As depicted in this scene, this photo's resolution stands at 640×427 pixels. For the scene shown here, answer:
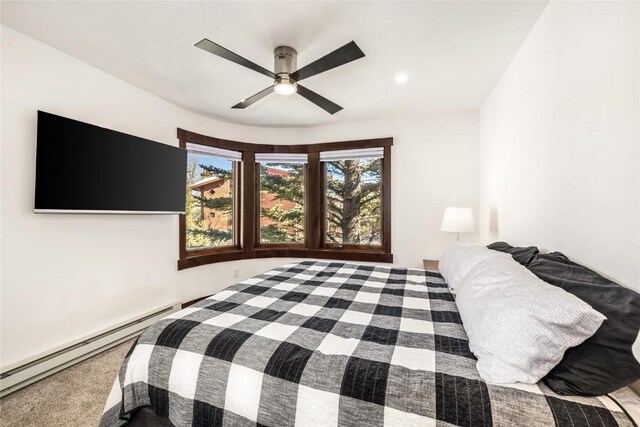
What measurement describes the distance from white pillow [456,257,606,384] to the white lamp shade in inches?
74.1

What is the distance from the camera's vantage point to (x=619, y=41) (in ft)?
3.45

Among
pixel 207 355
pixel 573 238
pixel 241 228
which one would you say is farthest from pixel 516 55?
pixel 241 228

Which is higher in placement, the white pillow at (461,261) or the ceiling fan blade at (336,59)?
the ceiling fan blade at (336,59)

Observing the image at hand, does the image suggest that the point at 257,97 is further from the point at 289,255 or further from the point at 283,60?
the point at 289,255

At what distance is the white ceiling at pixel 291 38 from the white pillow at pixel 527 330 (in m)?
1.70

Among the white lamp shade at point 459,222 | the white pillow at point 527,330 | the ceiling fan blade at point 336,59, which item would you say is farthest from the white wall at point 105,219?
the white pillow at point 527,330

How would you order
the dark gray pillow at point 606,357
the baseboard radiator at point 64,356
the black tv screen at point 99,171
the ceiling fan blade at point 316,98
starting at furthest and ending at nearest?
the ceiling fan blade at point 316,98
the black tv screen at point 99,171
the baseboard radiator at point 64,356
the dark gray pillow at point 606,357

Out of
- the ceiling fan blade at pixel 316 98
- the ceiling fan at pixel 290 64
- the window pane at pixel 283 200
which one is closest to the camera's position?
the ceiling fan at pixel 290 64

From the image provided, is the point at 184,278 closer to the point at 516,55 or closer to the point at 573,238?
the point at 573,238

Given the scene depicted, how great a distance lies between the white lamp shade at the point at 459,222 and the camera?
279 centimetres

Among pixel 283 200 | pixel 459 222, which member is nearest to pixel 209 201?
pixel 283 200

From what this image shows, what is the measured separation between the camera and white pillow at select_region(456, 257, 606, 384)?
792 millimetres

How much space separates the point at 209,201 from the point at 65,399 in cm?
235

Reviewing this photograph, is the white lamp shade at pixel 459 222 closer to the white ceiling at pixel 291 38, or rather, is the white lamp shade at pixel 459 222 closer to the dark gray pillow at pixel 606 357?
the white ceiling at pixel 291 38
